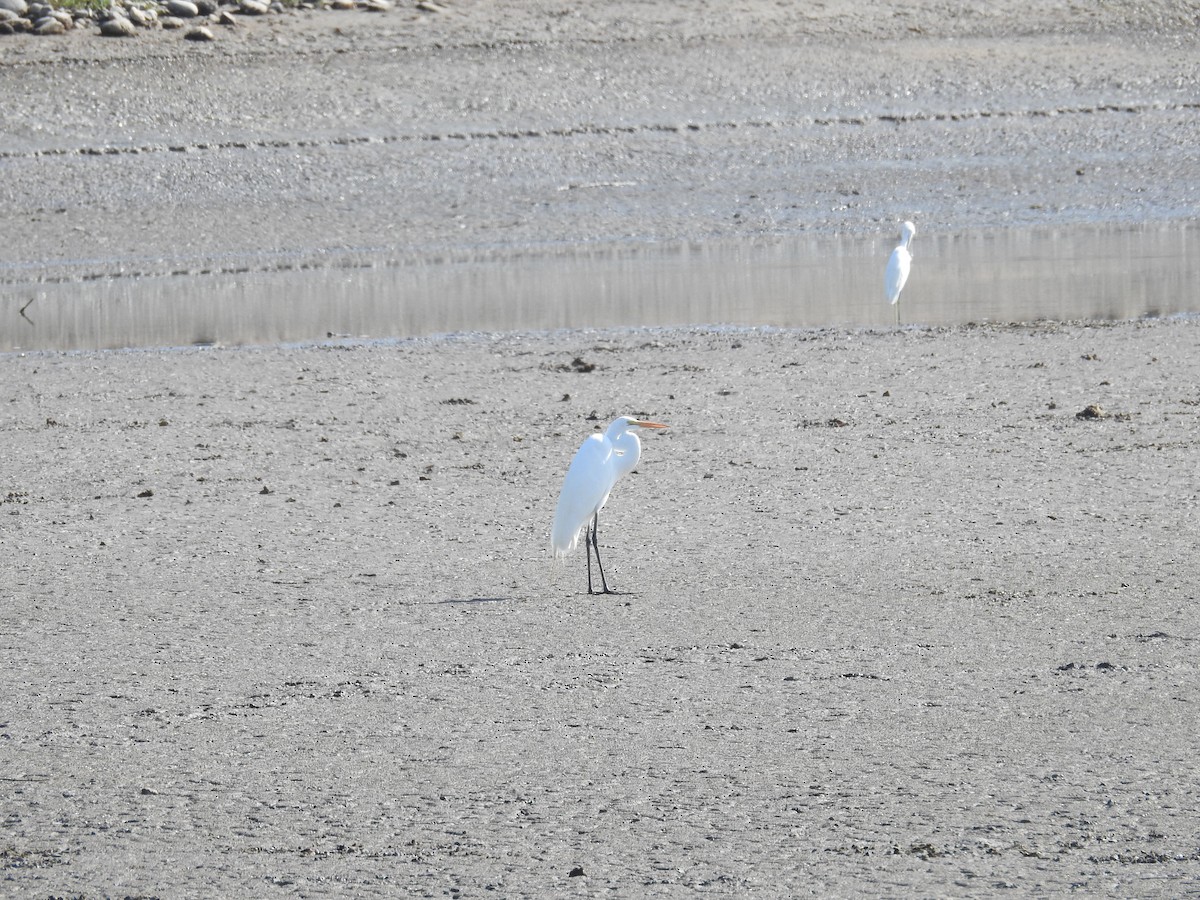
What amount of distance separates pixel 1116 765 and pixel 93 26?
82.2 feet

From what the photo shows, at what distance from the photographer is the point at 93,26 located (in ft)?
88.0

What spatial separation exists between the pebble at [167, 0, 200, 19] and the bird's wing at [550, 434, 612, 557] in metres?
21.9

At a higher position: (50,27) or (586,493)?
(50,27)

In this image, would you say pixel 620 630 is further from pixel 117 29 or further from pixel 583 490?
pixel 117 29

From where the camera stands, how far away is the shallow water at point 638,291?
14.7m

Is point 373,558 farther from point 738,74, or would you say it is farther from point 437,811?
point 738,74

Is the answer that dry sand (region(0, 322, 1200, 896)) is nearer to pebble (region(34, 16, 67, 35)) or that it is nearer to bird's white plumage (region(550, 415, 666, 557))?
bird's white plumage (region(550, 415, 666, 557))

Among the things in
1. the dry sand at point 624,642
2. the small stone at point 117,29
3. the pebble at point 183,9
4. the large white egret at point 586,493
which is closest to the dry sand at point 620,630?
the dry sand at point 624,642

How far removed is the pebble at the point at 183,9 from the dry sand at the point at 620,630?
15.9 meters

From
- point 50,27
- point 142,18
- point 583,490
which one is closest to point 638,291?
point 583,490

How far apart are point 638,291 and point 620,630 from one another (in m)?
9.99

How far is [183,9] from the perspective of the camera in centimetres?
2705

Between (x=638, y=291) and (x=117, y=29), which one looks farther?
(x=117, y=29)

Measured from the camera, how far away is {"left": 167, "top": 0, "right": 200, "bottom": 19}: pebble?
88.6 ft
